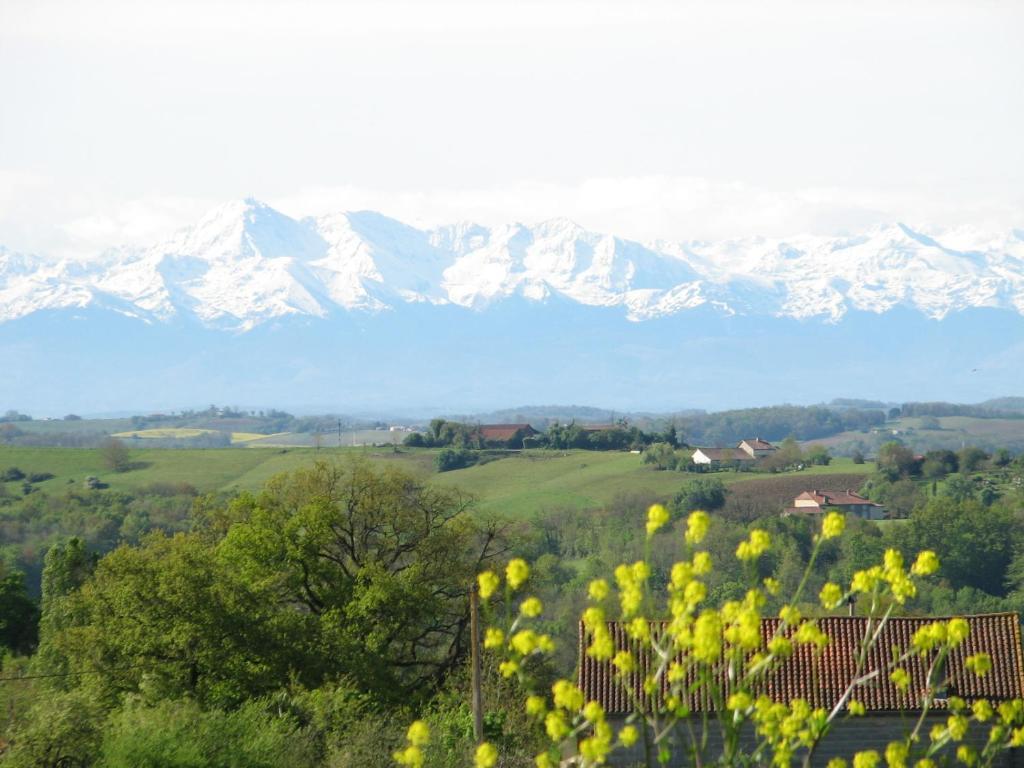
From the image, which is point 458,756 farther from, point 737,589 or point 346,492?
point 737,589

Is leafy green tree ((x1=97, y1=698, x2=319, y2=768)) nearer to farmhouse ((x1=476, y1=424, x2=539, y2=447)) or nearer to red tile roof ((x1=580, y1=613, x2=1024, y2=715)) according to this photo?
red tile roof ((x1=580, y1=613, x2=1024, y2=715))

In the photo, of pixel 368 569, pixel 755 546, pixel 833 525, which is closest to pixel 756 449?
pixel 368 569

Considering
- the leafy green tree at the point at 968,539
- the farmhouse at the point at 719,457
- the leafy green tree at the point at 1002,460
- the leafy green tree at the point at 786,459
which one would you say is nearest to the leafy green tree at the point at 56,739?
the leafy green tree at the point at 968,539

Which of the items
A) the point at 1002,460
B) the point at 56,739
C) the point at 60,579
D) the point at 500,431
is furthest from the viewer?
the point at 500,431

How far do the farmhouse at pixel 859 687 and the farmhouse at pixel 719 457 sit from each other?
8918 centimetres

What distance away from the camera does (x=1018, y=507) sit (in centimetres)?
9881

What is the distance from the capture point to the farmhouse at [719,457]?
12294 cm

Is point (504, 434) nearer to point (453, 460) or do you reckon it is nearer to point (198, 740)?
point (453, 460)

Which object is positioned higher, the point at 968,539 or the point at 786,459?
the point at 786,459

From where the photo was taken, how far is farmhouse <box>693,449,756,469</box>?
122938 millimetres

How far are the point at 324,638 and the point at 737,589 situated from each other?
1563 inches

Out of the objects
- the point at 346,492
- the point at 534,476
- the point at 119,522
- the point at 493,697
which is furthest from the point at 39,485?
the point at 493,697

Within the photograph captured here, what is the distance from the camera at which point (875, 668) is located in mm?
27766

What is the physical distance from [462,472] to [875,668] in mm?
87992
